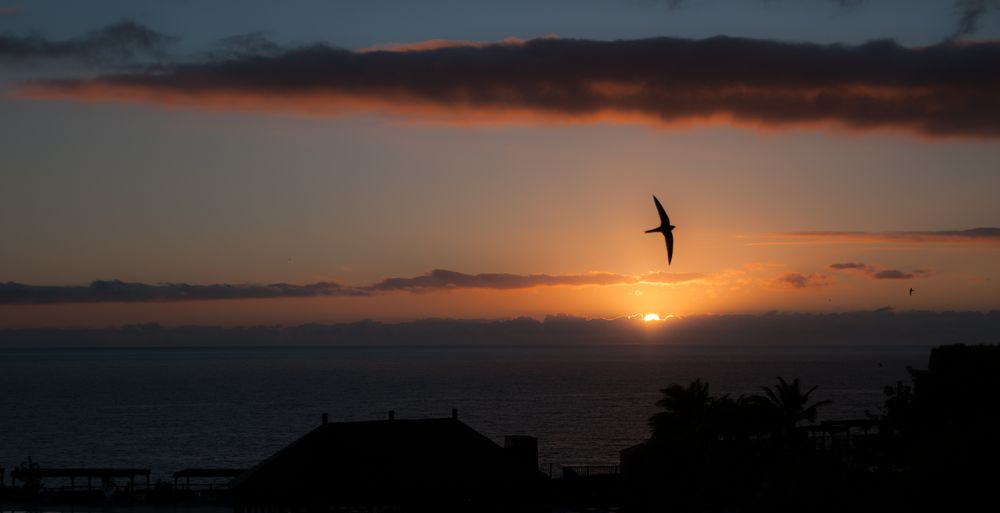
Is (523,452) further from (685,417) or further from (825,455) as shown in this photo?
(825,455)

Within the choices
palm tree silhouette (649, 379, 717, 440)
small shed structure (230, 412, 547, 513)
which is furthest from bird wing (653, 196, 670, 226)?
palm tree silhouette (649, 379, 717, 440)

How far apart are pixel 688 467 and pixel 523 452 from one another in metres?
7.15

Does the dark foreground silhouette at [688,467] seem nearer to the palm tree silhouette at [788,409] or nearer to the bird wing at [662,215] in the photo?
the palm tree silhouette at [788,409]

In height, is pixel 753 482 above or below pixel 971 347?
below

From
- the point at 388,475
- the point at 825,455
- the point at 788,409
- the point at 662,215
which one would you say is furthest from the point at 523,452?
the point at 788,409

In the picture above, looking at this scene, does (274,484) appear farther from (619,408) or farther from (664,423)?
(619,408)

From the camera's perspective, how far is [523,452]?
44.8 m

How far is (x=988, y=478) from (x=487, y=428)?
9806 centimetres

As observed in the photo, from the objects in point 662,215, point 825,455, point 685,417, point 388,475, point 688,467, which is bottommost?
point 688,467

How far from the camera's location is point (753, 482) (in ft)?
140

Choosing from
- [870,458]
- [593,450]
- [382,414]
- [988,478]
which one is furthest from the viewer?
[382,414]

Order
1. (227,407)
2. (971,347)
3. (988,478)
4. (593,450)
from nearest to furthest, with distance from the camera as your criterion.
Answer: (988,478), (971,347), (593,450), (227,407)

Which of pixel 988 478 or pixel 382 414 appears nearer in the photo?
pixel 988 478

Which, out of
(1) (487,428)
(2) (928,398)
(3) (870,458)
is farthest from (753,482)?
(1) (487,428)
